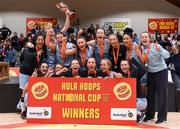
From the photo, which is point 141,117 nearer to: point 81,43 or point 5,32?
point 81,43

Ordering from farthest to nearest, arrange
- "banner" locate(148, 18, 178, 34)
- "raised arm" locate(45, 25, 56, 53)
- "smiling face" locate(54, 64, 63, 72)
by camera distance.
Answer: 1. "banner" locate(148, 18, 178, 34)
2. "raised arm" locate(45, 25, 56, 53)
3. "smiling face" locate(54, 64, 63, 72)

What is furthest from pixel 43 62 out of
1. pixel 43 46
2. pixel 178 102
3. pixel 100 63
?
pixel 178 102

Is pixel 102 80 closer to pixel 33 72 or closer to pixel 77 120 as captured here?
pixel 77 120

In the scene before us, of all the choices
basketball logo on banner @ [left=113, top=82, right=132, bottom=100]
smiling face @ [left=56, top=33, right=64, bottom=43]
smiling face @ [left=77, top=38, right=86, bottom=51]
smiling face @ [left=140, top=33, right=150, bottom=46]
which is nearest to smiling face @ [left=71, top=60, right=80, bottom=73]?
smiling face @ [left=77, top=38, right=86, bottom=51]

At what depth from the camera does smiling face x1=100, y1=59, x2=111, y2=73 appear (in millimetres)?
7379

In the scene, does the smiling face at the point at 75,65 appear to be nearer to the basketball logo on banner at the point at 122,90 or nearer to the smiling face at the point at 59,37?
the smiling face at the point at 59,37

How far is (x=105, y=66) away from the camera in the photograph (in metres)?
7.38

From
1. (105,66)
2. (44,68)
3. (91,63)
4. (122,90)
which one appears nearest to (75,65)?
(91,63)

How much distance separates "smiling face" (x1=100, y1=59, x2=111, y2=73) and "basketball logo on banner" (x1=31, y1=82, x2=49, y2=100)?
3.47 ft

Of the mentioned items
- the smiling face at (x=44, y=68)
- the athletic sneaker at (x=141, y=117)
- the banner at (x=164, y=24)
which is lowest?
A: the athletic sneaker at (x=141, y=117)

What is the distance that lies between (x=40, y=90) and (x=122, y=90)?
4.82 feet

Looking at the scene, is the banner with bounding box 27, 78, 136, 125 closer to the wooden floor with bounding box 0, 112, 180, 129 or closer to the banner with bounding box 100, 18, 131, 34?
the wooden floor with bounding box 0, 112, 180, 129

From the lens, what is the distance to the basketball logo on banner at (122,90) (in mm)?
7379

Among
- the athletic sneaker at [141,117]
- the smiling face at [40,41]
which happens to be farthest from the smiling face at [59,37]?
the athletic sneaker at [141,117]
